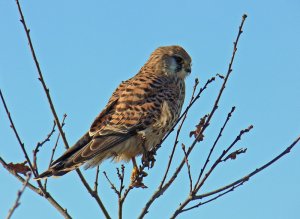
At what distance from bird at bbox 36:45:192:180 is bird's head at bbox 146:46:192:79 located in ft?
0.54

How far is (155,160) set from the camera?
4430 mm

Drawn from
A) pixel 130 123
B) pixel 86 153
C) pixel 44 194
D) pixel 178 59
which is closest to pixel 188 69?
pixel 178 59

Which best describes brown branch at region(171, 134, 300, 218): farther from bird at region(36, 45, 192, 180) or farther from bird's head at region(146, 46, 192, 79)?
bird's head at region(146, 46, 192, 79)

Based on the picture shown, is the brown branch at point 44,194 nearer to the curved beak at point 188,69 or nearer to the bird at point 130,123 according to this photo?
the bird at point 130,123

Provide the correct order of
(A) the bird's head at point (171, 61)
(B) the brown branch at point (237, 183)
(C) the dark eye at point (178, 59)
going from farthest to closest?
(C) the dark eye at point (178, 59)
(A) the bird's head at point (171, 61)
(B) the brown branch at point (237, 183)

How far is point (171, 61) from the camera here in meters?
5.94

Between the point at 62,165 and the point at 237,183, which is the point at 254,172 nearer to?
the point at 237,183

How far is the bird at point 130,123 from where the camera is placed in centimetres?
432

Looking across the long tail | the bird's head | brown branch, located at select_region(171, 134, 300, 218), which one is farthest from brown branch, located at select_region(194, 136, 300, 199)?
the bird's head

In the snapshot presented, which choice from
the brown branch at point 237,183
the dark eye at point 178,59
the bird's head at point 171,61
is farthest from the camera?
the dark eye at point 178,59

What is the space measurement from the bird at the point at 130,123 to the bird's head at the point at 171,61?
16 cm

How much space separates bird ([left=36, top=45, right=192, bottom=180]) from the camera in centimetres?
432

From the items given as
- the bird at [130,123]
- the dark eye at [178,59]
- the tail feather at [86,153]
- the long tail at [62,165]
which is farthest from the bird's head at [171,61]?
the long tail at [62,165]

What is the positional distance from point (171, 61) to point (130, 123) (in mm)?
1416
